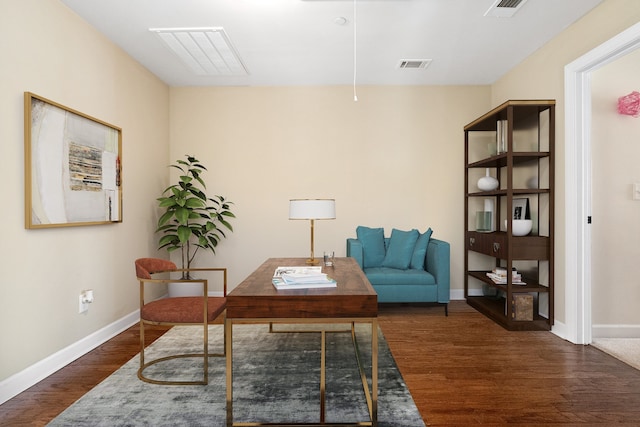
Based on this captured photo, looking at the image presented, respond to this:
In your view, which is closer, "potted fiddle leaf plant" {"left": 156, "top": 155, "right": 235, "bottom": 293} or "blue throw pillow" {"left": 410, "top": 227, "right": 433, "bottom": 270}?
"potted fiddle leaf plant" {"left": 156, "top": 155, "right": 235, "bottom": 293}

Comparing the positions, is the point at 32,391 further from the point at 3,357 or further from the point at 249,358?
the point at 249,358

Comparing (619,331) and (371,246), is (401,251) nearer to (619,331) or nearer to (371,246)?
(371,246)

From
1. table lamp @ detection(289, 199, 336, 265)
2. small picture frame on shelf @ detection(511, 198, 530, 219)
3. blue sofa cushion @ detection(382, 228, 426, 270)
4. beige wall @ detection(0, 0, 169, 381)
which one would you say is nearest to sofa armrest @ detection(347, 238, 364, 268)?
blue sofa cushion @ detection(382, 228, 426, 270)

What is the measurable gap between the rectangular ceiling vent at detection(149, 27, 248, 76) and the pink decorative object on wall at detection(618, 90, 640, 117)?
356cm

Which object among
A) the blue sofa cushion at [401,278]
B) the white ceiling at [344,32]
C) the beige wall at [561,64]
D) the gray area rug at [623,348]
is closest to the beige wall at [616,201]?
the gray area rug at [623,348]

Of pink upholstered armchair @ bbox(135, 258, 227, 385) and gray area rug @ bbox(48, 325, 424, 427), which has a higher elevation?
pink upholstered armchair @ bbox(135, 258, 227, 385)

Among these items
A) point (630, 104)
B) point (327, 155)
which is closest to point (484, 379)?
point (630, 104)

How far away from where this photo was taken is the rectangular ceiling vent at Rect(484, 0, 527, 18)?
277 centimetres

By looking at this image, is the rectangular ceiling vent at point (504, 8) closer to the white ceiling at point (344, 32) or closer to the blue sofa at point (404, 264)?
the white ceiling at point (344, 32)

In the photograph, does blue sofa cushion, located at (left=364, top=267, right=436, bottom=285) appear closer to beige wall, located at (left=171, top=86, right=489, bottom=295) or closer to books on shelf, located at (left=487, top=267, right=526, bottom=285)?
books on shelf, located at (left=487, top=267, right=526, bottom=285)

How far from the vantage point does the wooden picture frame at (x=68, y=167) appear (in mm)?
2416

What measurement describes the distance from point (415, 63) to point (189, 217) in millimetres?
3026

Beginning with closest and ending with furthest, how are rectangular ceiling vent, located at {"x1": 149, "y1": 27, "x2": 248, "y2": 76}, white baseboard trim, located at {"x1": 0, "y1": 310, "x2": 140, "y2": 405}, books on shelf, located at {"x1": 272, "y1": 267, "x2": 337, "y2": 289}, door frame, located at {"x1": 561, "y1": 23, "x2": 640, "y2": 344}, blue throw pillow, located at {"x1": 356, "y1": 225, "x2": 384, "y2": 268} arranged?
books on shelf, located at {"x1": 272, "y1": 267, "x2": 337, "y2": 289}, white baseboard trim, located at {"x1": 0, "y1": 310, "x2": 140, "y2": 405}, door frame, located at {"x1": 561, "y1": 23, "x2": 640, "y2": 344}, rectangular ceiling vent, located at {"x1": 149, "y1": 27, "x2": 248, "y2": 76}, blue throw pillow, located at {"x1": 356, "y1": 225, "x2": 384, "y2": 268}

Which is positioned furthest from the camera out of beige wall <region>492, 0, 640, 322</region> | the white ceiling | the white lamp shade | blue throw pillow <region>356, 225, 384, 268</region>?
blue throw pillow <region>356, 225, 384, 268</region>
